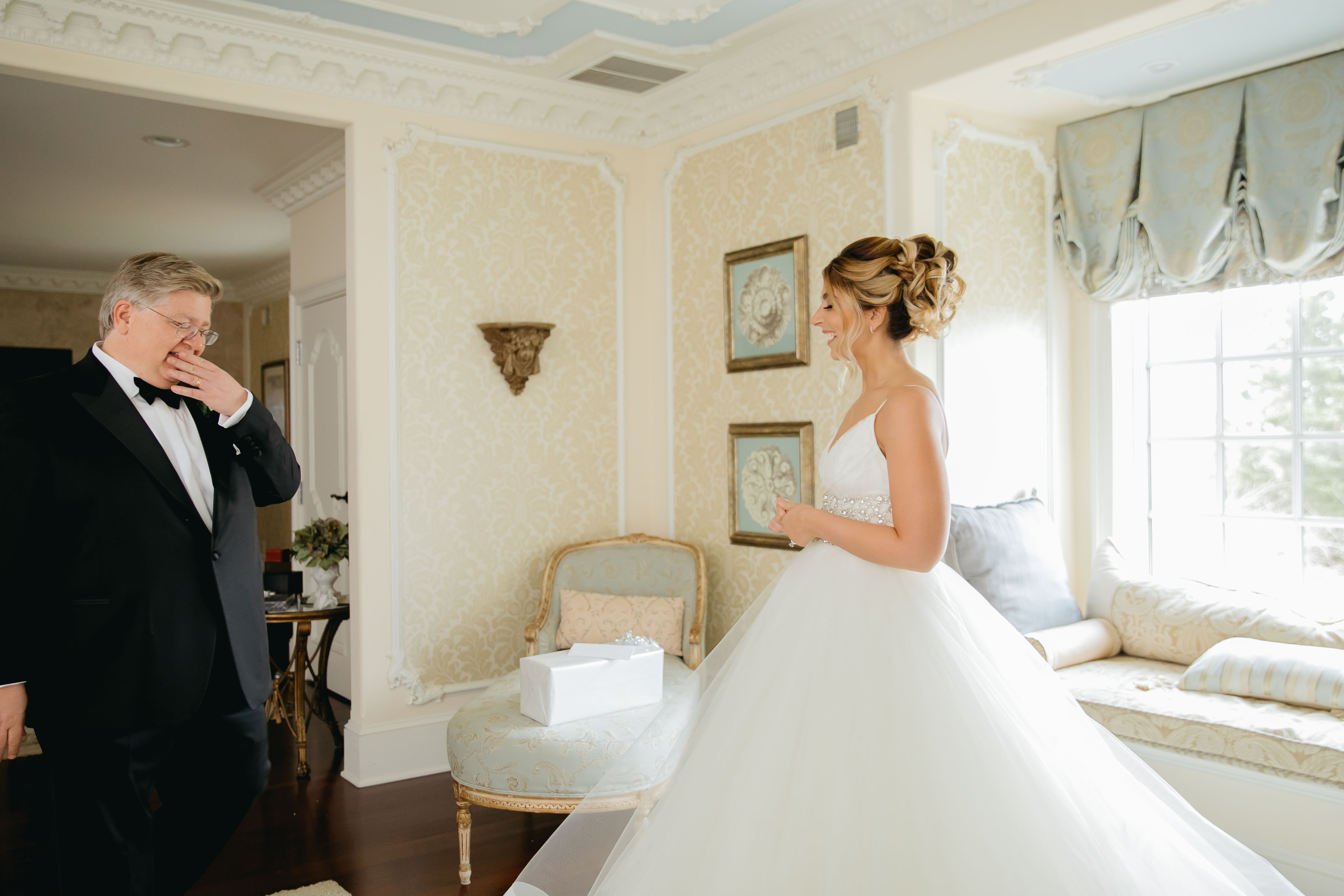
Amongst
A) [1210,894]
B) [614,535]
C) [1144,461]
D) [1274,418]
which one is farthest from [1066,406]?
[1210,894]

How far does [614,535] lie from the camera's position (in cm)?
464

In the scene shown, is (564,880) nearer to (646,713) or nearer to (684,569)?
(646,713)

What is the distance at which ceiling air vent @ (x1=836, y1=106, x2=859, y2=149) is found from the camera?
12.0 ft

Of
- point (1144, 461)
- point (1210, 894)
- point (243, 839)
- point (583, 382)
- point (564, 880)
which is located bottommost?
point (243, 839)

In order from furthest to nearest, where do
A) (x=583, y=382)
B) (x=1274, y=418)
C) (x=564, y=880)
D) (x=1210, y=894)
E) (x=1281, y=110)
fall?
1. (x=583, y=382)
2. (x=1274, y=418)
3. (x=1281, y=110)
4. (x=564, y=880)
5. (x=1210, y=894)

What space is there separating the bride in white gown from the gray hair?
1.44m

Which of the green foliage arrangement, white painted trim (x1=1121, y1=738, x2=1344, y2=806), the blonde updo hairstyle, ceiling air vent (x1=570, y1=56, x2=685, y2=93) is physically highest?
ceiling air vent (x1=570, y1=56, x2=685, y2=93)

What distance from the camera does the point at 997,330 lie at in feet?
12.3

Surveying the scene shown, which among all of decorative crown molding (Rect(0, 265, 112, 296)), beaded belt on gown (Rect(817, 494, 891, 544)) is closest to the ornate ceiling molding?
beaded belt on gown (Rect(817, 494, 891, 544))

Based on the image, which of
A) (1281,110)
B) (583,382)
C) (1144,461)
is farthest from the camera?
(583,382)

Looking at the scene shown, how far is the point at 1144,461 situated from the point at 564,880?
9.27 feet

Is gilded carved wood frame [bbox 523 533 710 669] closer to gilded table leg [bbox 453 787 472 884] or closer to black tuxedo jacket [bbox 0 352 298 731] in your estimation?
gilded table leg [bbox 453 787 472 884]

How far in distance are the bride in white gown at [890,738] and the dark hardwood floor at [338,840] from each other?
39.9 inches

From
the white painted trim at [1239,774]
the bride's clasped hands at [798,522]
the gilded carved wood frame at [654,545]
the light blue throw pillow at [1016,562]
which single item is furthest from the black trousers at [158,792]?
the white painted trim at [1239,774]
